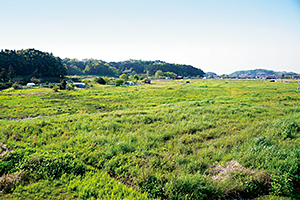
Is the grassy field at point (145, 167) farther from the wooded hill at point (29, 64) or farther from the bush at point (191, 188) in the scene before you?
the wooded hill at point (29, 64)

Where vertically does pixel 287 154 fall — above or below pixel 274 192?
above

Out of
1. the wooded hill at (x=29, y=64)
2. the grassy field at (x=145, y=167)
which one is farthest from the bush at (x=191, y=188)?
the wooded hill at (x=29, y=64)

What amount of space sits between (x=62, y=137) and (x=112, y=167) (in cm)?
381

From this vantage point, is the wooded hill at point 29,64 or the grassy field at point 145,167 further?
the wooded hill at point 29,64

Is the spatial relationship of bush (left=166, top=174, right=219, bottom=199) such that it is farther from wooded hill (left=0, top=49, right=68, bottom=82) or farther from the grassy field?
wooded hill (left=0, top=49, right=68, bottom=82)

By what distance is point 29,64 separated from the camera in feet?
365

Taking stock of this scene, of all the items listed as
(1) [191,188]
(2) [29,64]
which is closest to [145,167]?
(1) [191,188]

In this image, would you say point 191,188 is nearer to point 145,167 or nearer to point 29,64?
point 145,167

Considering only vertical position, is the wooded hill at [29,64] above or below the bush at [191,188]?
above

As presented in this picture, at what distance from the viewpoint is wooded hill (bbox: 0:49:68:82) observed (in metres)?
101

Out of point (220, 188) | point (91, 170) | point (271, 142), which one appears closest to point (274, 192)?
point (220, 188)

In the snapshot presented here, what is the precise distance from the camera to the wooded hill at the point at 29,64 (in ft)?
330

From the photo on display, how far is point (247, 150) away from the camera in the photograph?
6500 mm

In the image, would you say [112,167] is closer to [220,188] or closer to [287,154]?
[220,188]
